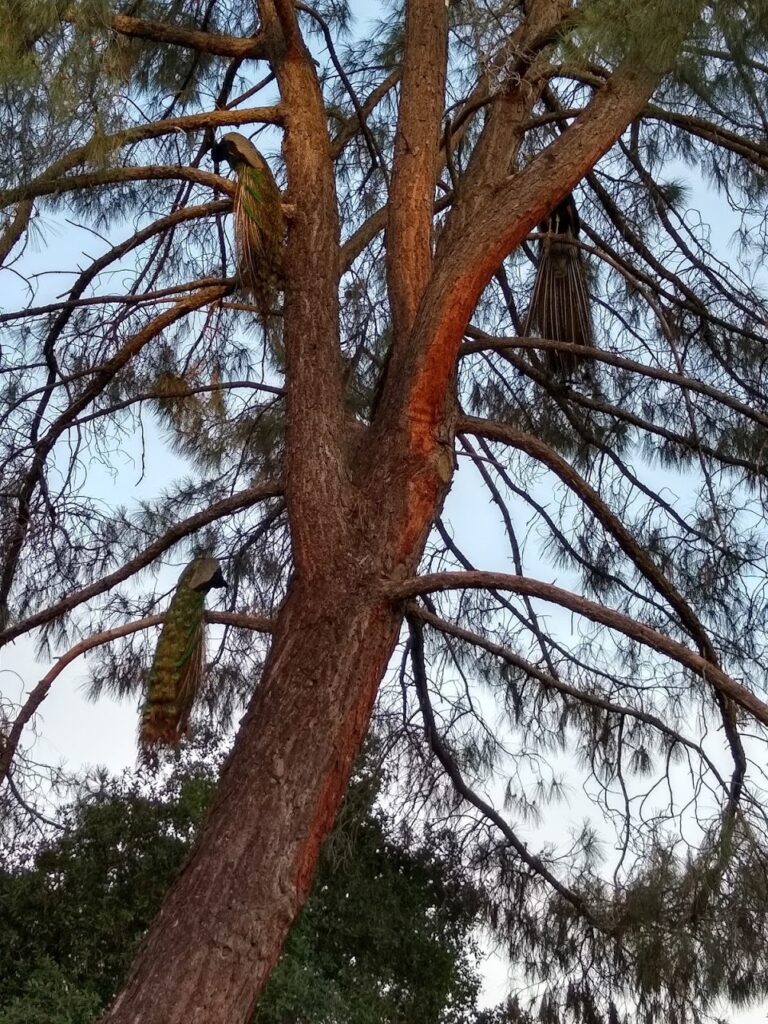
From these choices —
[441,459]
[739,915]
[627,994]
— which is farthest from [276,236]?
[627,994]

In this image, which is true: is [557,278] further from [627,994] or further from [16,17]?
[627,994]

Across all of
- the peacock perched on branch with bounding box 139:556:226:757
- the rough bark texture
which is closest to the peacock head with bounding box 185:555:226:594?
the peacock perched on branch with bounding box 139:556:226:757

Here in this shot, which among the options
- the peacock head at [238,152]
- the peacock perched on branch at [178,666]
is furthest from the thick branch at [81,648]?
the peacock head at [238,152]

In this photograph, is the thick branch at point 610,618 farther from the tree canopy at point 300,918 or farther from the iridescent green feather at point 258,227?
the tree canopy at point 300,918

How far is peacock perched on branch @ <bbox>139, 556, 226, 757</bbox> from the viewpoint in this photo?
3.24 m

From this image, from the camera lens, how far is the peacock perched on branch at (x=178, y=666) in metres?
3.24

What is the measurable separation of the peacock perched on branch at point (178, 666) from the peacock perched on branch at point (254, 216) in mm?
786

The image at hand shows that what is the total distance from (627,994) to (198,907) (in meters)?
1.75

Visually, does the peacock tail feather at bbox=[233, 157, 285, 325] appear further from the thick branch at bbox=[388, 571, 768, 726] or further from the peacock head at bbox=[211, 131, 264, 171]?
the thick branch at bbox=[388, 571, 768, 726]

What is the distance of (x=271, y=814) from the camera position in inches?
108

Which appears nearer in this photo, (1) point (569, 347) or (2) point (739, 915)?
(2) point (739, 915)

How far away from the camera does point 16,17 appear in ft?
10.6

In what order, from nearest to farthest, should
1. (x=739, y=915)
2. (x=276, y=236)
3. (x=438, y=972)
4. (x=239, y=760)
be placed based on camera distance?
(x=239, y=760), (x=739, y=915), (x=276, y=236), (x=438, y=972)

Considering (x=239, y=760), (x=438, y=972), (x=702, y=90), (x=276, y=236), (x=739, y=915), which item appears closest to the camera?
(x=239, y=760)
